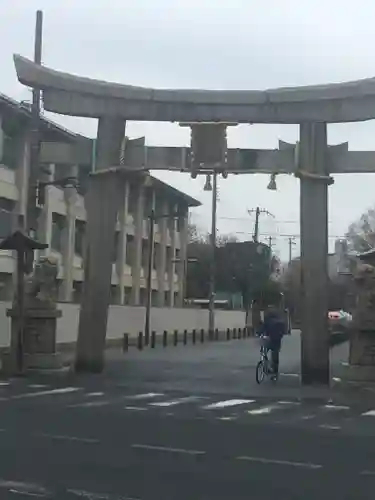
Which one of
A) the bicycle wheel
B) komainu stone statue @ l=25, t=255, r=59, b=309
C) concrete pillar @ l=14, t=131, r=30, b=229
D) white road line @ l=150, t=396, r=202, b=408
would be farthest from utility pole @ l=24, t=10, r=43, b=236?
concrete pillar @ l=14, t=131, r=30, b=229

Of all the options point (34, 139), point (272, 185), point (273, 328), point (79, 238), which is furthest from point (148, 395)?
point (79, 238)

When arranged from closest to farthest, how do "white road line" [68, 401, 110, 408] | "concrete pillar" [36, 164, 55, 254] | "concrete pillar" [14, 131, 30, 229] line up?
"white road line" [68, 401, 110, 408], "concrete pillar" [14, 131, 30, 229], "concrete pillar" [36, 164, 55, 254]

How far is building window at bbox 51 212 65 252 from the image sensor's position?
5066 cm

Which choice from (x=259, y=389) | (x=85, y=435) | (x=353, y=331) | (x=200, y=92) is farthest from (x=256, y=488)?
(x=200, y=92)

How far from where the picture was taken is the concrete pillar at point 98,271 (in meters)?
22.4

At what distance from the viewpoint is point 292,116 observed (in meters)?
21.3

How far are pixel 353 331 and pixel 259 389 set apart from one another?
108 inches

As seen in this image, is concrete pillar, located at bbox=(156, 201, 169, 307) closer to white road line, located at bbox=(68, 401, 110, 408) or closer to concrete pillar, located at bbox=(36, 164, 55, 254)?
concrete pillar, located at bbox=(36, 164, 55, 254)

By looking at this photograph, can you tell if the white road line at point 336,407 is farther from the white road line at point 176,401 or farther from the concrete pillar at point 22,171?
the concrete pillar at point 22,171

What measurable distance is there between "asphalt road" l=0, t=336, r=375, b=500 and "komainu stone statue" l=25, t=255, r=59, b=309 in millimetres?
4110

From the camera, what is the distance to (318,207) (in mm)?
21281

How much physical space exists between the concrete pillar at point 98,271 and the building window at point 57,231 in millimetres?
28254

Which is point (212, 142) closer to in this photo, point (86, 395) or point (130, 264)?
point (86, 395)

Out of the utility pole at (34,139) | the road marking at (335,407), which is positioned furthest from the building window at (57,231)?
the road marking at (335,407)
